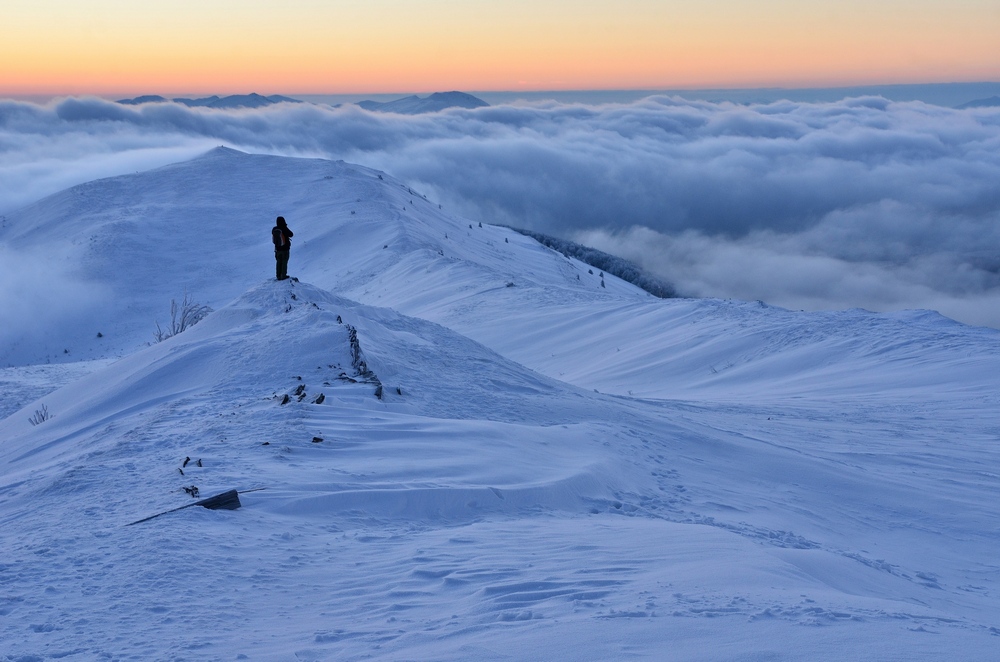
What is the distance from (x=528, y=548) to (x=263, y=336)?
19.2 ft

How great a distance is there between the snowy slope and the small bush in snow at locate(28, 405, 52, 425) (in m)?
0.23

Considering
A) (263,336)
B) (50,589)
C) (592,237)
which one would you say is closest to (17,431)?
(263,336)

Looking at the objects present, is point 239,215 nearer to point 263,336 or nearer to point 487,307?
point 487,307

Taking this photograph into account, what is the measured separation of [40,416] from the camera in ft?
32.7

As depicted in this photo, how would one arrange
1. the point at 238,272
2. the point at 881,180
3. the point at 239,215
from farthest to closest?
the point at 881,180 → the point at 239,215 → the point at 238,272

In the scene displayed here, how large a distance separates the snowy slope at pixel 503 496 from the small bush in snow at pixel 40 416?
23 centimetres

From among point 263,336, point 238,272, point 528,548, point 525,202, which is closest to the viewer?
point 528,548

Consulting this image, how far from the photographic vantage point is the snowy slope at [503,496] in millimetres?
3799

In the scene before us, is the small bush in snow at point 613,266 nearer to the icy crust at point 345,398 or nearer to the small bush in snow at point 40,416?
the icy crust at point 345,398

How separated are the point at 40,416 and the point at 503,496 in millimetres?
6978

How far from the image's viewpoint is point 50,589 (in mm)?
4094

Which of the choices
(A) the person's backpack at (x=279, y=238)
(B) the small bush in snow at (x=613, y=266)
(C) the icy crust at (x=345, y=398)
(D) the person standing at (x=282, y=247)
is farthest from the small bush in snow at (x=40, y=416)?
(B) the small bush in snow at (x=613, y=266)

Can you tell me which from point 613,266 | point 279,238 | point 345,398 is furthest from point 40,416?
point 613,266

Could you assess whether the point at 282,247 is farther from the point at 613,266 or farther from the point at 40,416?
the point at 613,266
